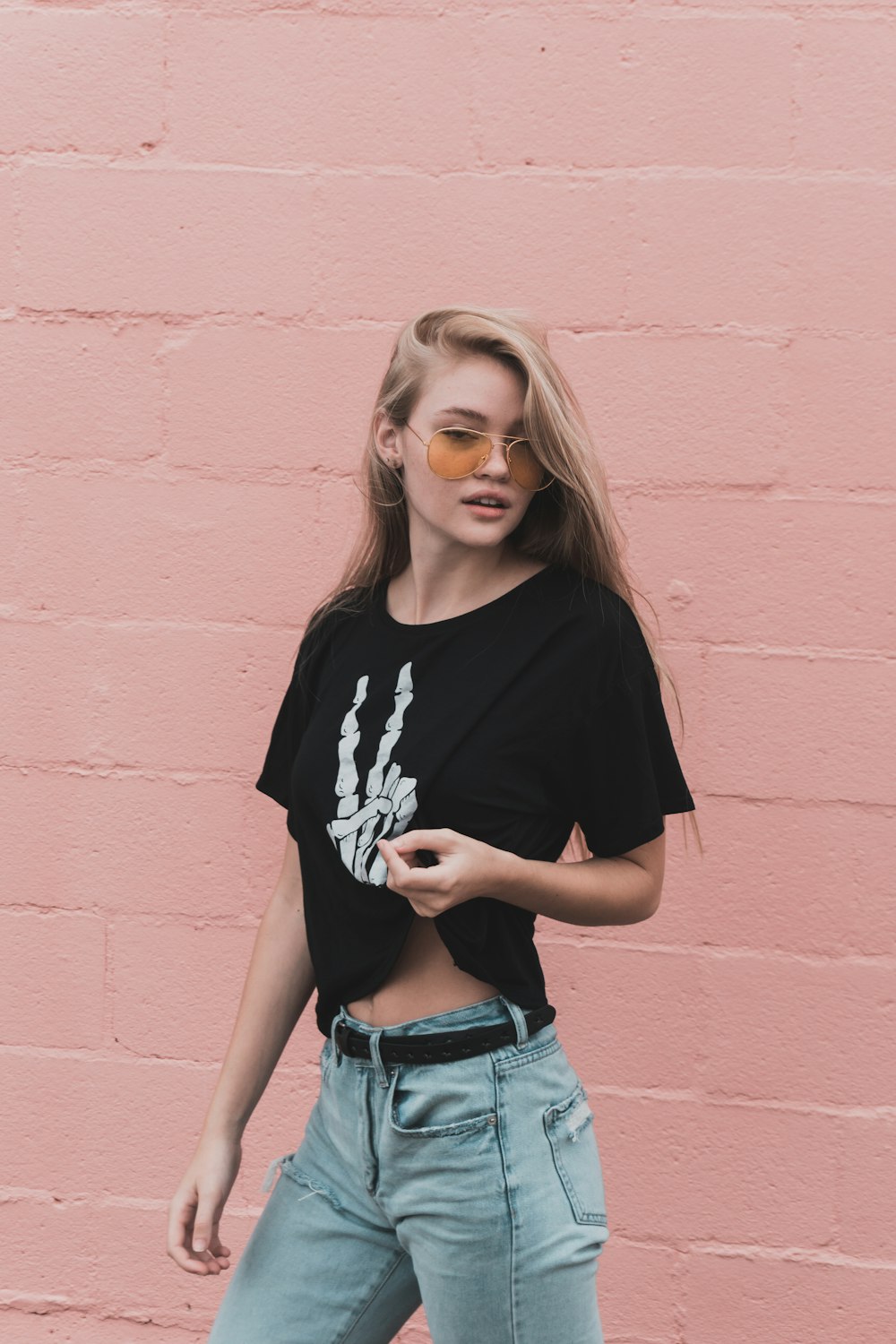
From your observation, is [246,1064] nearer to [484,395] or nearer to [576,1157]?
[576,1157]

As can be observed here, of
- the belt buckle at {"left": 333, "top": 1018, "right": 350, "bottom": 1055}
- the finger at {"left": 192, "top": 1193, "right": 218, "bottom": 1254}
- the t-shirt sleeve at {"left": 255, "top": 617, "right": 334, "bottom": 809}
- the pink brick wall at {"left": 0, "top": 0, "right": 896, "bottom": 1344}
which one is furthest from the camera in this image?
the pink brick wall at {"left": 0, "top": 0, "right": 896, "bottom": 1344}

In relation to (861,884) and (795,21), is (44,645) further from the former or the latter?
(795,21)

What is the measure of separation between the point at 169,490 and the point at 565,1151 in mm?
1445

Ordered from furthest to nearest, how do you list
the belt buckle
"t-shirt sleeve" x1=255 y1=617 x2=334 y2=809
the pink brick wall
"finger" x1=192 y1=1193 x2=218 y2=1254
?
1. the pink brick wall
2. "t-shirt sleeve" x1=255 y1=617 x2=334 y2=809
3. "finger" x1=192 y1=1193 x2=218 y2=1254
4. the belt buckle

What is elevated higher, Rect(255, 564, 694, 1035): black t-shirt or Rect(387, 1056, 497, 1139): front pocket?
Rect(255, 564, 694, 1035): black t-shirt

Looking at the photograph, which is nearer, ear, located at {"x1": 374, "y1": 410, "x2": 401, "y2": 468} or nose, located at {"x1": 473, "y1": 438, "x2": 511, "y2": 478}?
nose, located at {"x1": 473, "y1": 438, "x2": 511, "y2": 478}

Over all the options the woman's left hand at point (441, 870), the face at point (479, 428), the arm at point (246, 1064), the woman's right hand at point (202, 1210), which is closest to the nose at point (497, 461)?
the face at point (479, 428)

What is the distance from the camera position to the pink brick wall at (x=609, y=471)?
2367 millimetres

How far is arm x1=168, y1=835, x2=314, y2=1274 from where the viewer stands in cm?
182

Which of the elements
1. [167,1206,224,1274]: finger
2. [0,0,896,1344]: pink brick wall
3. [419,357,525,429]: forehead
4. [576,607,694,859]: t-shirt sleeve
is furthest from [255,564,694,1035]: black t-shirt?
[0,0,896,1344]: pink brick wall

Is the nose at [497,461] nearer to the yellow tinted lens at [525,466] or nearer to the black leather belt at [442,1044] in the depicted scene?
the yellow tinted lens at [525,466]

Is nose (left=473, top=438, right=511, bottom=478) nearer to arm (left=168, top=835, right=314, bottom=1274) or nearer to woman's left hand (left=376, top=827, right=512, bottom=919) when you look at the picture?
woman's left hand (left=376, top=827, right=512, bottom=919)

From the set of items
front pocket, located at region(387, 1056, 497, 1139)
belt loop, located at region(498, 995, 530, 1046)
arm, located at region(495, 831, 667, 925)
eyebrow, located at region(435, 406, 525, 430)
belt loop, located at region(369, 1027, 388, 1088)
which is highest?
eyebrow, located at region(435, 406, 525, 430)

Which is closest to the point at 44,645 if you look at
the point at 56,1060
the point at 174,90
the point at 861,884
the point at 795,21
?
the point at 56,1060
